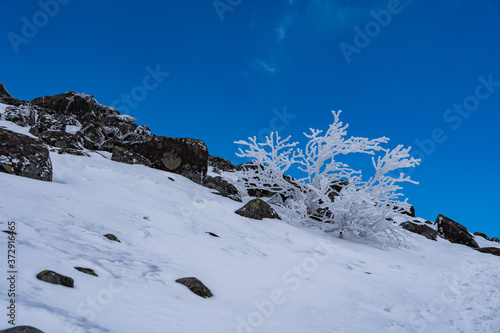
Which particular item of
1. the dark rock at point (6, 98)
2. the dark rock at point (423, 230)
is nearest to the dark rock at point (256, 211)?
the dark rock at point (423, 230)

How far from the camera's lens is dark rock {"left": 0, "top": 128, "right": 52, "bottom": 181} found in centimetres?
468

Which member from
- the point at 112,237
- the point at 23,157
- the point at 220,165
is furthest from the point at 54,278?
the point at 220,165

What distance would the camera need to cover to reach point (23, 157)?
4812 mm

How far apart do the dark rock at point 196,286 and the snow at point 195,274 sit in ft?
0.22

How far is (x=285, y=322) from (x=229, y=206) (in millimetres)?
4365

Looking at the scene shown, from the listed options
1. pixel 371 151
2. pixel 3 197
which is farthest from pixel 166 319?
pixel 371 151

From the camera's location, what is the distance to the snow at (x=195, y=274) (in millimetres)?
2127

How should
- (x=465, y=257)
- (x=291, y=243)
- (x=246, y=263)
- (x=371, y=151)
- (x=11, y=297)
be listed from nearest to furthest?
(x=11, y=297)
(x=246, y=263)
(x=291, y=243)
(x=465, y=257)
(x=371, y=151)

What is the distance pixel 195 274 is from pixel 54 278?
52.9 inches

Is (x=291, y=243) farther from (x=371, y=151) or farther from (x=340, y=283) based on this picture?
(x=371, y=151)

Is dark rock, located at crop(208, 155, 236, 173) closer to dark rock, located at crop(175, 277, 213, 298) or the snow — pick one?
the snow

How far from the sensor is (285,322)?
8.66 ft

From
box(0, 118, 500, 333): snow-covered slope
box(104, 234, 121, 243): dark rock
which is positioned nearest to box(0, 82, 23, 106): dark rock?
box(0, 118, 500, 333): snow-covered slope

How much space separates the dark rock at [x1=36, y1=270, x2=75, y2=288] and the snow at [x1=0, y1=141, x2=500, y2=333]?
0.05 metres
